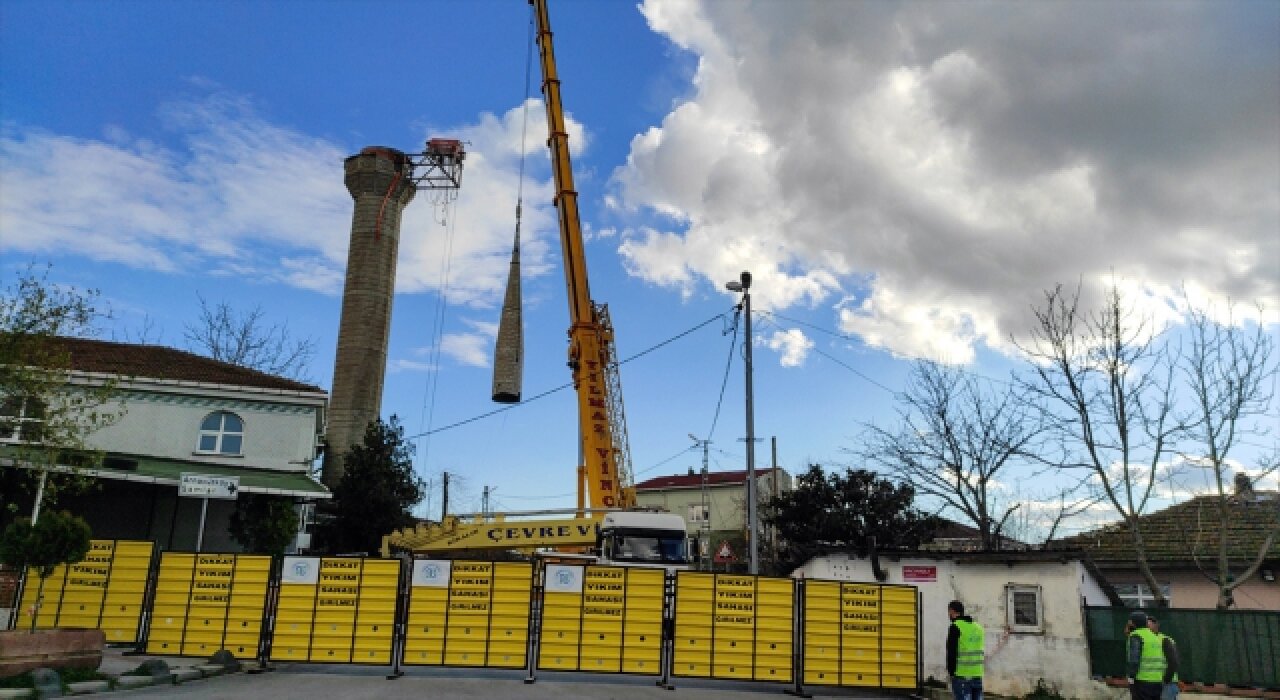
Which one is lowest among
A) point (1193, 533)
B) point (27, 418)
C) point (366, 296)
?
point (1193, 533)

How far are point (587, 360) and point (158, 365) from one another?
1394cm

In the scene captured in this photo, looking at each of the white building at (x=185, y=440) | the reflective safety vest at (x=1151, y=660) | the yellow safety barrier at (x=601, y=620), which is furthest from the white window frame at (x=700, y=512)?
the reflective safety vest at (x=1151, y=660)

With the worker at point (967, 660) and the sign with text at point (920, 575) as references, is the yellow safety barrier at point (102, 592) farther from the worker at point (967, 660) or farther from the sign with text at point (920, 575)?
the sign with text at point (920, 575)

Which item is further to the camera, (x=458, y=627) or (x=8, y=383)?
(x=8, y=383)

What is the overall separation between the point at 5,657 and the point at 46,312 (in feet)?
26.0

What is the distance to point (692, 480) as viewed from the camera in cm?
6562

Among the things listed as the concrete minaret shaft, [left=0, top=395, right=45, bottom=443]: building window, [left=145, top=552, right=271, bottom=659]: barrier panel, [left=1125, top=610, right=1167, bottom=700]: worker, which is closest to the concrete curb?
[left=145, top=552, right=271, bottom=659]: barrier panel

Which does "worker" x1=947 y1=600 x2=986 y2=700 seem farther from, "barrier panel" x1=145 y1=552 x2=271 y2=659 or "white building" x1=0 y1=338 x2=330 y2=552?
"white building" x1=0 y1=338 x2=330 y2=552

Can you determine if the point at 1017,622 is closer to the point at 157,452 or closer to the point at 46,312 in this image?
the point at 46,312

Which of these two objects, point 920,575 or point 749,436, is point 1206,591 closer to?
point 920,575

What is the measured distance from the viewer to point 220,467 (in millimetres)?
24766

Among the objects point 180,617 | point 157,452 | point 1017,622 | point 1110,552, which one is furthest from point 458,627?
point 1110,552

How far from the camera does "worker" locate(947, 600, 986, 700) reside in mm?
11250

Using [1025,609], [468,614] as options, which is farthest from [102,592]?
[1025,609]
